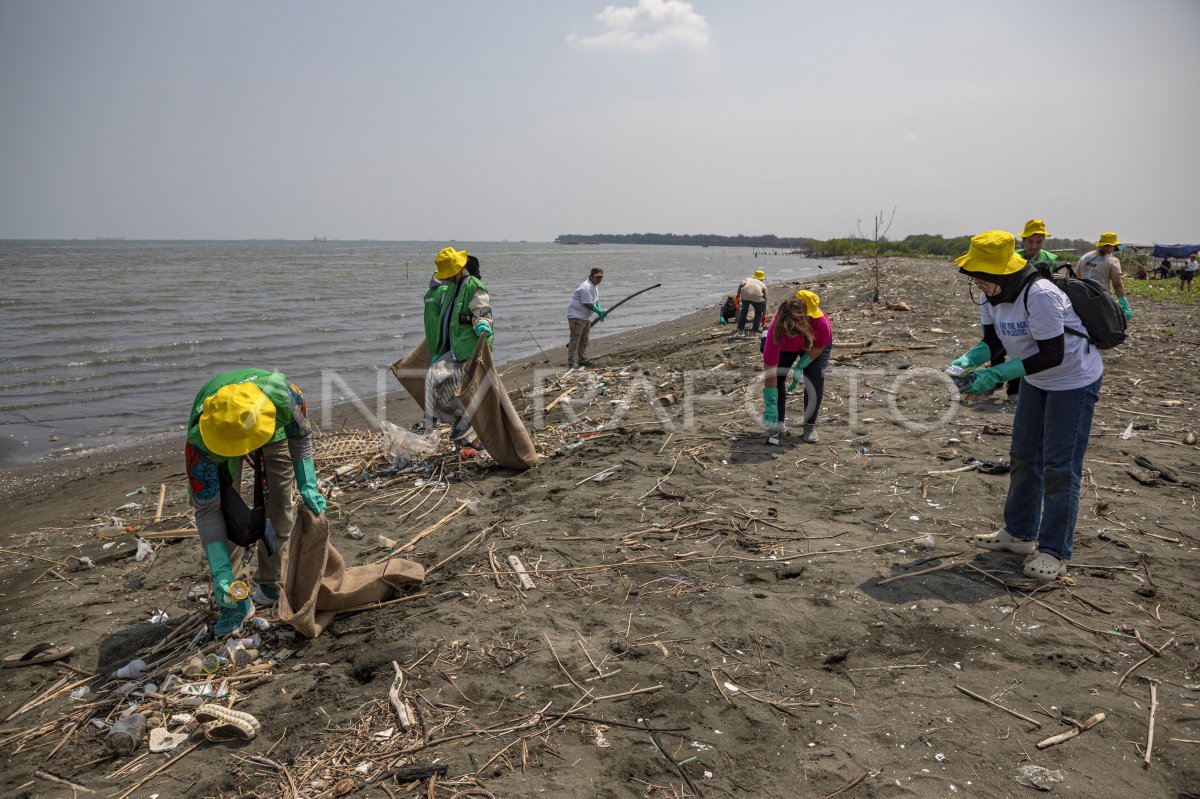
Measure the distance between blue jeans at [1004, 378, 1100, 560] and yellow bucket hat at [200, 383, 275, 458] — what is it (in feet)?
13.1

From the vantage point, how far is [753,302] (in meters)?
12.5

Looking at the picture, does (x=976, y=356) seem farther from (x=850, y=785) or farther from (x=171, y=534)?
(x=171, y=534)

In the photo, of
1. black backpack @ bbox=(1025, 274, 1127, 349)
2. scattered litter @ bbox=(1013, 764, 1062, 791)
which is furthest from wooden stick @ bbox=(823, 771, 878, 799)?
black backpack @ bbox=(1025, 274, 1127, 349)

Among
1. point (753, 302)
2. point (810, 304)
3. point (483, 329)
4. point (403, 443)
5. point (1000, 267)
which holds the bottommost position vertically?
point (403, 443)

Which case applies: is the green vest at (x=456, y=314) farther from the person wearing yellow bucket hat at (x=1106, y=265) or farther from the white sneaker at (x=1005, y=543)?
the person wearing yellow bucket hat at (x=1106, y=265)

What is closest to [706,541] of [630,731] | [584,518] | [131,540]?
[584,518]

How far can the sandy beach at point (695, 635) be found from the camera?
8.50ft

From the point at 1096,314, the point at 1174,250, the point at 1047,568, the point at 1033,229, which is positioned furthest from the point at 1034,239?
the point at 1174,250

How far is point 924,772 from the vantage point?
2.48m

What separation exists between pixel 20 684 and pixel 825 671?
420 centimetres

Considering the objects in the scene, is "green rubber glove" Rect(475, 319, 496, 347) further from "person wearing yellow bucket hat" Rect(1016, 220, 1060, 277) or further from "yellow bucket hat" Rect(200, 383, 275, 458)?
"person wearing yellow bucket hat" Rect(1016, 220, 1060, 277)

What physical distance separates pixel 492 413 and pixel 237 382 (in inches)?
107

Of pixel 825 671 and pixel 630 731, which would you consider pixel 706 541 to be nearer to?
pixel 825 671

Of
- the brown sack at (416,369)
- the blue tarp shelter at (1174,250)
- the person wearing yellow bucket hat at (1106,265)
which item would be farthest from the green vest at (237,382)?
the blue tarp shelter at (1174,250)
